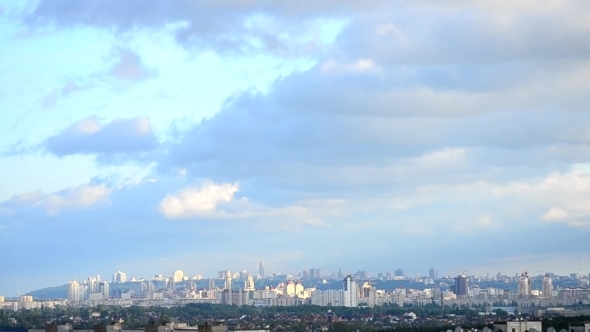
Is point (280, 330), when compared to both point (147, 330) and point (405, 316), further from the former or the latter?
point (147, 330)

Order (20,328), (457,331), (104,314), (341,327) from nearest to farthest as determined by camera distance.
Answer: (457,331), (20,328), (341,327), (104,314)

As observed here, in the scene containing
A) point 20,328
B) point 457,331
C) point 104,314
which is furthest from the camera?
point 104,314

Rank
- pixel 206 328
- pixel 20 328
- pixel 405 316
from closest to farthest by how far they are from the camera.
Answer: pixel 206 328, pixel 20 328, pixel 405 316

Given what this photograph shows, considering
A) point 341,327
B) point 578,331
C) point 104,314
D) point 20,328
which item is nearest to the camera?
point 578,331

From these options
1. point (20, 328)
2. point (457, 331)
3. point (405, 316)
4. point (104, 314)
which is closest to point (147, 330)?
point (457, 331)

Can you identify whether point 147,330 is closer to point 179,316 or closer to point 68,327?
point 68,327

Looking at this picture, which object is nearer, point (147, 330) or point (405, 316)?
point (147, 330)

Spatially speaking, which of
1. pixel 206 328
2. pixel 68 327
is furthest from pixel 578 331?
pixel 68 327

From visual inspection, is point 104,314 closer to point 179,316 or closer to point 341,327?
point 179,316

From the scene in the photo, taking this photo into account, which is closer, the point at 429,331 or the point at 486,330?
the point at 486,330
